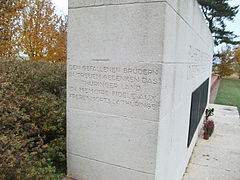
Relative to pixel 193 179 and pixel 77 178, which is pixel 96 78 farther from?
pixel 193 179

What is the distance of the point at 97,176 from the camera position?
242 centimetres

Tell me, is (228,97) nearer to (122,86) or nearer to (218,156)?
(218,156)

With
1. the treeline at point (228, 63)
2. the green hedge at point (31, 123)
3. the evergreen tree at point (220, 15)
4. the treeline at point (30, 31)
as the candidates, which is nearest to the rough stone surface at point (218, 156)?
the green hedge at point (31, 123)

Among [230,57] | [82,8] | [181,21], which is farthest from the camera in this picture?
[230,57]

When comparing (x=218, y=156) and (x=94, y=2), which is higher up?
(x=94, y=2)

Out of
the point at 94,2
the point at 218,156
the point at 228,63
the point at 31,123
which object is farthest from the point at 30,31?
the point at 228,63

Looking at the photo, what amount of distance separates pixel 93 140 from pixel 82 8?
1473mm

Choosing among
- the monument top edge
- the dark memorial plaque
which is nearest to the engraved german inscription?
the monument top edge

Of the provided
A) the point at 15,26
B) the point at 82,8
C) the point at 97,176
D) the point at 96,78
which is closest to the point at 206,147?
the point at 97,176

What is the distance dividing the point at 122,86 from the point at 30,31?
11615mm

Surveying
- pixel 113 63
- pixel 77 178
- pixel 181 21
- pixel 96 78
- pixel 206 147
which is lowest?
pixel 206 147

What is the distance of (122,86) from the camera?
2164mm

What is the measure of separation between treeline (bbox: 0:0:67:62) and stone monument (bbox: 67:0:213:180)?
8873 mm

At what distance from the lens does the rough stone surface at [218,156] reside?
4029mm
